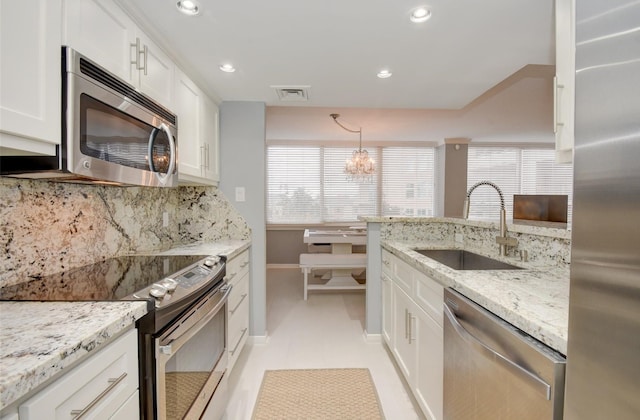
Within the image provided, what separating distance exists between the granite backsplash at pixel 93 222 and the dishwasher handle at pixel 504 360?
1774 millimetres

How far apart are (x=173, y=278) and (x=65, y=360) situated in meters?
0.64

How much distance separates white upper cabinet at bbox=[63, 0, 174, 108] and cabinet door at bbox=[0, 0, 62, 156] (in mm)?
84

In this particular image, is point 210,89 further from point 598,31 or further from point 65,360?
point 598,31

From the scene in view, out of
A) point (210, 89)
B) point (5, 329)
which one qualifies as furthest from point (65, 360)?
point (210, 89)

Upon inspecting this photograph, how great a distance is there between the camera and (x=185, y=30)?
5.31 feet

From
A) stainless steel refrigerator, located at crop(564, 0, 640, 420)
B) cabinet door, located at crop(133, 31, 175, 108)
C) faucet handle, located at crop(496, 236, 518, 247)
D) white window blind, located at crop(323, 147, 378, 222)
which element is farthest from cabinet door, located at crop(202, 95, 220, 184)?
white window blind, located at crop(323, 147, 378, 222)

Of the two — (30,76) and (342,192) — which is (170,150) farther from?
(342,192)

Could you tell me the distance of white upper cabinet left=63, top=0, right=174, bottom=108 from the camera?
1099 millimetres

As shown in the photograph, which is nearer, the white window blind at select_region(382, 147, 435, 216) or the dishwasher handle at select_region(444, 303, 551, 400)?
the dishwasher handle at select_region(444, 303, 551, 400)

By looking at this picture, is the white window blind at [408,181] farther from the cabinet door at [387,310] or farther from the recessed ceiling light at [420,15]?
the recessed ceiling light at [420,15]

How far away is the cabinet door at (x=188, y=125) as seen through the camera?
77.4 inches

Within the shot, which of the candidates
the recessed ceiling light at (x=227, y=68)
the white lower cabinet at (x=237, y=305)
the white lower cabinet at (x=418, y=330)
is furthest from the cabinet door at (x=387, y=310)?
the recessed ceiling light at (x=227, y=68)

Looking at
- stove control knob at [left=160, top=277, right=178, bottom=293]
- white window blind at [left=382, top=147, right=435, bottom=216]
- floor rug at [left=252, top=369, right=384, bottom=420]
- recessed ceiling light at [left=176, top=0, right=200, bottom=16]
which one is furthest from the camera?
white window blind at [left=382, top=147, right=435, bottom=216]

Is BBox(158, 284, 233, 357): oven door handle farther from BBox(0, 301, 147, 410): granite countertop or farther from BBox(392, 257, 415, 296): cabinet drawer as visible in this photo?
BBox(392, 257, 415, 296): cabinet drawer
